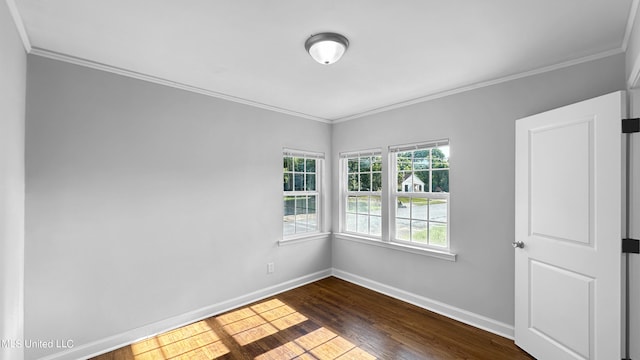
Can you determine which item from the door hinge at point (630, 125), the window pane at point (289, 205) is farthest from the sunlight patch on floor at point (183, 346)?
the door hinge at point (630, 125)

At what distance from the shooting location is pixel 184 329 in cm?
275

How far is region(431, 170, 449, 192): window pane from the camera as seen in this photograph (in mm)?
3166

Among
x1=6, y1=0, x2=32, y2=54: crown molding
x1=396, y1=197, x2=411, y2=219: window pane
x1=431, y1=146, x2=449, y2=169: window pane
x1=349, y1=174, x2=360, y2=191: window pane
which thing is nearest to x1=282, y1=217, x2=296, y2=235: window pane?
x1=349, y1=174, x2=360, y2=191: window pane

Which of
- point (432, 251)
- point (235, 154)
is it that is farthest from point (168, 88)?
point (432, 251)

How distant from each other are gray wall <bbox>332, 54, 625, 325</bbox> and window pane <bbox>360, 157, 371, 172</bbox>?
0.65 meters

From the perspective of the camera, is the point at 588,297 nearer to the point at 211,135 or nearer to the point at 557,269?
the point at 557,269

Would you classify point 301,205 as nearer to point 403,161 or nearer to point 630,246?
point 403,161

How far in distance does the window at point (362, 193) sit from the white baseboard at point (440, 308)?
68 centimetres

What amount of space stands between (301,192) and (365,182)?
0.96 metres

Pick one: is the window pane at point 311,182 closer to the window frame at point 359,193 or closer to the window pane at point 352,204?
the window frame at point 359,193

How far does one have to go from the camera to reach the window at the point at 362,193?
3.93 metres

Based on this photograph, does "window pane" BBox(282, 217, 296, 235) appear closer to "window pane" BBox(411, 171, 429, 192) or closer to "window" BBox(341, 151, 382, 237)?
"window" BBox(341, 151, 382, 237)

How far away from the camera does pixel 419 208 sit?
343 cm

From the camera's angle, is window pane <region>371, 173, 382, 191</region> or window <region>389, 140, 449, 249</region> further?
window pane <region>371, 173, 382, 191</region>
